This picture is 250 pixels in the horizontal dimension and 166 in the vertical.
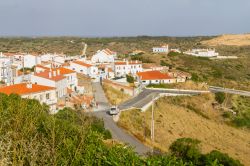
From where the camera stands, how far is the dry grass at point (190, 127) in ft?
152

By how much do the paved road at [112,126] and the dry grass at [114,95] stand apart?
0.76m

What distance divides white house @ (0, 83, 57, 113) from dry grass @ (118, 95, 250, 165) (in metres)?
9.01

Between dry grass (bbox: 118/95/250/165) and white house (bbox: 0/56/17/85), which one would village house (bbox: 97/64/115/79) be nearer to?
dry grass (bbox: 118/95/250/165)

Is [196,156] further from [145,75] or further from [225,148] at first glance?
[145,75]

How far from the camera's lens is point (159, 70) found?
272ft

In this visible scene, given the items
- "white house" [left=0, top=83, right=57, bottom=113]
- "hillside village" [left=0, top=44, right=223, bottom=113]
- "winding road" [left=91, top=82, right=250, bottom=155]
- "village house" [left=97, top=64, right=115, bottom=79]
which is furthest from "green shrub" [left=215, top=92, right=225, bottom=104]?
"white house" [left=0, top=83, right=57, bottom=113]

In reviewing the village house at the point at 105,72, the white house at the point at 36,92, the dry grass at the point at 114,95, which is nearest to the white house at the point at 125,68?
the village house at the point at 105,72

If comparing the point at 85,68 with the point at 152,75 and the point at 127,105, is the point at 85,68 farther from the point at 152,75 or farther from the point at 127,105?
the point at 127,105

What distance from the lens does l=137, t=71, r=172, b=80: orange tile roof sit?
74.1 meters

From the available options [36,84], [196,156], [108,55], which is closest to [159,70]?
[108,55]

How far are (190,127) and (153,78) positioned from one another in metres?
21.6

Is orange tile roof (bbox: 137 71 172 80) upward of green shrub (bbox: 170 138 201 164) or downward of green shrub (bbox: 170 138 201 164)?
upward

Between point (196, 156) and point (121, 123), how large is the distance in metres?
16.4

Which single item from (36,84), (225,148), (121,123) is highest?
(36,84)
